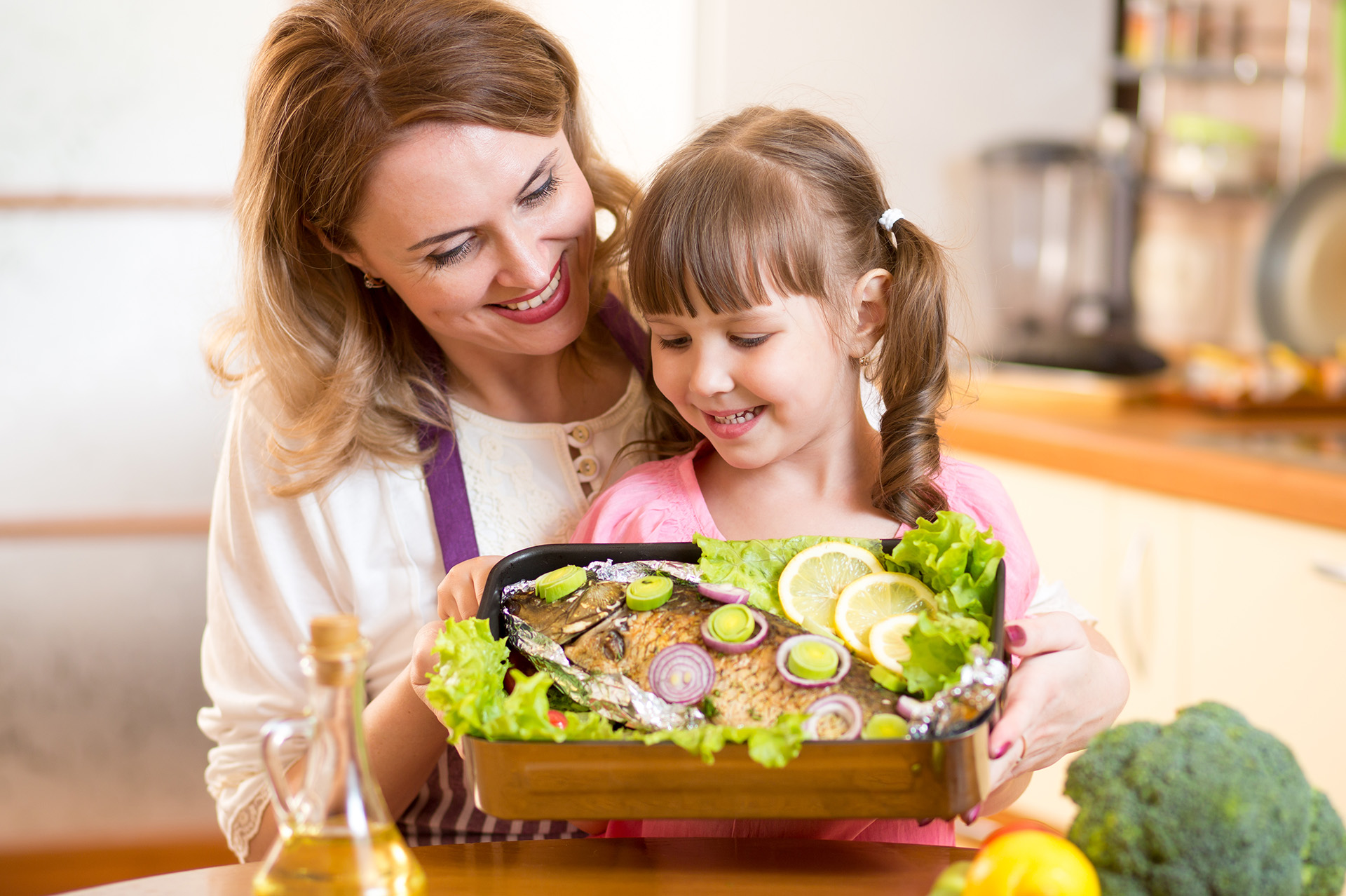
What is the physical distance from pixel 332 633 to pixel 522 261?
2.22ft

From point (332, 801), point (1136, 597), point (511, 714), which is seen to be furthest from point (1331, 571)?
point (332, 801)

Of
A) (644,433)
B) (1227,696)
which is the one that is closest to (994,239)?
(1227,696)

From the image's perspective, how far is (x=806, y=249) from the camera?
1302 millimetres

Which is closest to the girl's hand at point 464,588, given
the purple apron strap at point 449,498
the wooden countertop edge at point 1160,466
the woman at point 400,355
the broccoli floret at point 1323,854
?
the woman at point 400,355

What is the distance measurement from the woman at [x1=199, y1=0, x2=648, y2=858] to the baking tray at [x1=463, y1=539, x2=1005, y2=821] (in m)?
0.48

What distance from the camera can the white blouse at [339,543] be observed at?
1531 millimetres

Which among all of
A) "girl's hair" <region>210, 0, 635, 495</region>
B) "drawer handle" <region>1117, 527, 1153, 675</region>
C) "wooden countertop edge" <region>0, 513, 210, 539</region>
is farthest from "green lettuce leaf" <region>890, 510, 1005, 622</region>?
"wooden countertop edge" <region>0, 513, 210, 539</region>

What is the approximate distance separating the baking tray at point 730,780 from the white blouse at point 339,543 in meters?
0.66

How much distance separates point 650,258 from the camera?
51.6 inches

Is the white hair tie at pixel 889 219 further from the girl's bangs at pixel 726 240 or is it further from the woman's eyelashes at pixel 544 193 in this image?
the woman's eyelashes at pixel 544 193

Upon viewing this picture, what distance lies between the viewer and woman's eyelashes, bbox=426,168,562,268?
137 cm

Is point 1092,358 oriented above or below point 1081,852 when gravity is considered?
below

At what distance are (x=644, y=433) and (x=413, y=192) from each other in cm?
44

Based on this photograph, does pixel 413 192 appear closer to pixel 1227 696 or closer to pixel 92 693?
pixel 1227 696
